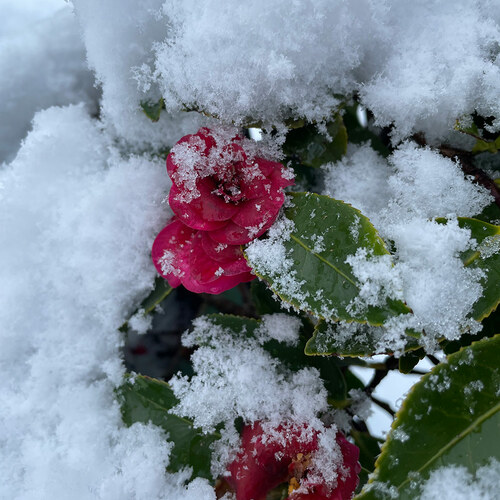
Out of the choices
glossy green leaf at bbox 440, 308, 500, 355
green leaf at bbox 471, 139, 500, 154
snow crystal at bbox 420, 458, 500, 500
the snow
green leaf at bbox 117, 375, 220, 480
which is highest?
the snow

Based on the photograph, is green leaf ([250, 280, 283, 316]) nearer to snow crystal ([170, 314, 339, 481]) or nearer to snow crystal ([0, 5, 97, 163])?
snow crystal ([170, 314, 339, 481])

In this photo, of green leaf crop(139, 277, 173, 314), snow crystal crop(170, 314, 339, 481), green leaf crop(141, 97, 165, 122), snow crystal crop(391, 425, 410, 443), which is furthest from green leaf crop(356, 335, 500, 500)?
green leaf crop(141, 97, 165, 122)

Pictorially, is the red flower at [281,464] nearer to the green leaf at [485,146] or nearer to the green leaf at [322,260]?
the green leaf at [322,260]

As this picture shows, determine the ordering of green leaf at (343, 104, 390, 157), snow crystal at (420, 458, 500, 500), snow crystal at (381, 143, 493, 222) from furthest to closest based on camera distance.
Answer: green leaf at (343, 104, 390, 157) < snow crystal at (381, 143, 493, 222) < snow crystal at (420, 458, 500, 500)

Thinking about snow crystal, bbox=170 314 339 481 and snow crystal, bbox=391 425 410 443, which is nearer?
snow crystal, bbox=391 425 410 443

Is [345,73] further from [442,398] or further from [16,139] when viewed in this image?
[16,139]

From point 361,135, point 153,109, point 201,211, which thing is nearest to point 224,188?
point 201,211

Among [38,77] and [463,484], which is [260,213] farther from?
[38,77]
